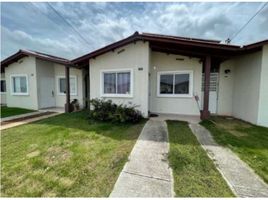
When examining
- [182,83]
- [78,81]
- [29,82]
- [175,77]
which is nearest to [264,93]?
[182,83]

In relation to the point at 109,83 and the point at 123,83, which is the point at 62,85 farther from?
the point at 123,83

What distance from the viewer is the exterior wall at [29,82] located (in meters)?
11.2

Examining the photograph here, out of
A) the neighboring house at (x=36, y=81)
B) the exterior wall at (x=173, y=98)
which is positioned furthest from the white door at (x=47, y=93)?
the exterior wall at (x=173, y=98)

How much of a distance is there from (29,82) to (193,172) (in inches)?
505

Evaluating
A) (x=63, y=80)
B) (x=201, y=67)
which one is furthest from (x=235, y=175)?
(x=63, y=80)

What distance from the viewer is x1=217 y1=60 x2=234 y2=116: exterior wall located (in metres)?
8.79

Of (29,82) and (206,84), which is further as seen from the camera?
(29,82)

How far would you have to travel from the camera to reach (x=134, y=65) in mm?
8211

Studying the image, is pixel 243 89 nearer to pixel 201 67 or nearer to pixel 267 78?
pixel 267 78

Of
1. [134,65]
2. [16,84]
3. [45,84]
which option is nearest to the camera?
[134,65]

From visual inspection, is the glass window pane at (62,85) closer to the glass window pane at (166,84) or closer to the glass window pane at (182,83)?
the glass window pane at (166,84)

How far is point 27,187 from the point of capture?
→ 8.95 ft

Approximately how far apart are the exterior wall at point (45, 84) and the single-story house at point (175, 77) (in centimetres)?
301

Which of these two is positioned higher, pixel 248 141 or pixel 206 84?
pixel 206 84
